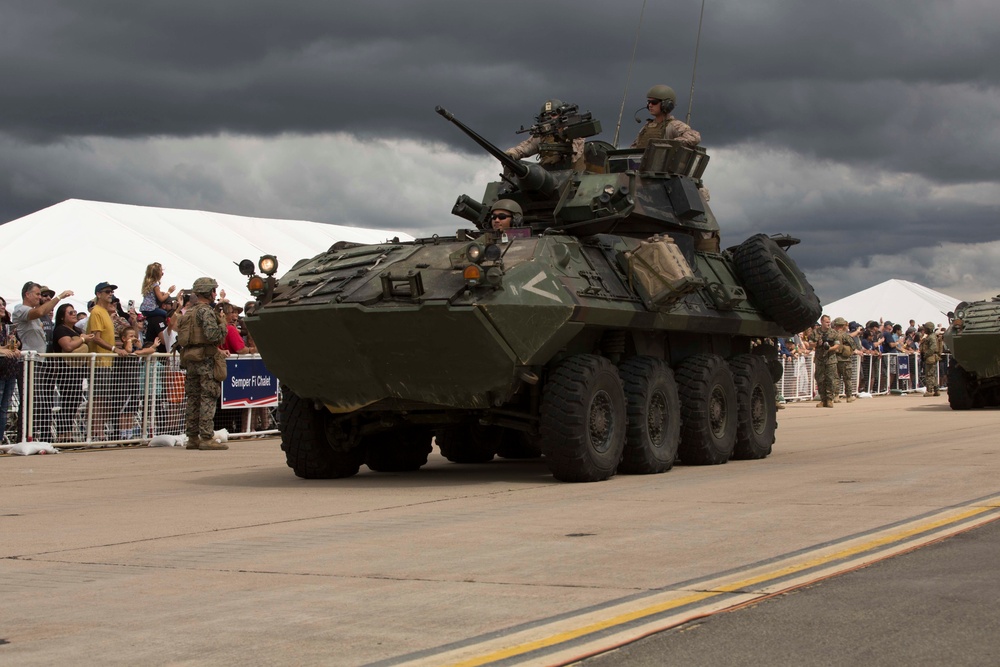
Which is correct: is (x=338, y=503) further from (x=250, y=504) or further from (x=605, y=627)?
(x=605, y=627)

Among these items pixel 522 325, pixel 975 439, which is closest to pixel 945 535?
pixel 522 325

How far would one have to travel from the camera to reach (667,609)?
19.5ft

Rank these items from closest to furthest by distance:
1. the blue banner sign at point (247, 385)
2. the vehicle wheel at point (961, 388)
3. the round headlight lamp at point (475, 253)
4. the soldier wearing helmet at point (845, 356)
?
1. the round headlight lamp at point (475, 253)
2. the blue banner sign at point (247, 385)
3. the vehicle wheel at point (961, 388)
4. the soldier wearing helmet at point (845, 356)

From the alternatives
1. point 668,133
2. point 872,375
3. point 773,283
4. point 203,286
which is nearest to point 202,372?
point 203,286

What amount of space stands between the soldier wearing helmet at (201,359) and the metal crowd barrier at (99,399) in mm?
781

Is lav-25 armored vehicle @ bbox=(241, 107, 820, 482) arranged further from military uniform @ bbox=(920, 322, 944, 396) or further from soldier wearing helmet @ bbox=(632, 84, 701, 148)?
military uniform @ bbox=(920, 322, 944, 396)

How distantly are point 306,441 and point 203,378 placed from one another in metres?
5.17

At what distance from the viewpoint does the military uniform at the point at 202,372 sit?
688 inches

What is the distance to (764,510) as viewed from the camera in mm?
9609

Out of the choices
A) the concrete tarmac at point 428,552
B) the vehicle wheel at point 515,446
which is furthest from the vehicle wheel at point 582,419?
the vehicle wheel at point 515,446

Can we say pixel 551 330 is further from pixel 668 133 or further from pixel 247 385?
pixel 247 385

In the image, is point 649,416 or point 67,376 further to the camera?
point 67,376

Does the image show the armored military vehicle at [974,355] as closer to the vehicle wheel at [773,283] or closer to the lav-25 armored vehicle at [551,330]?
the vehicle wheel at [773,283]

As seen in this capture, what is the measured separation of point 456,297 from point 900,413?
16.8 metres
